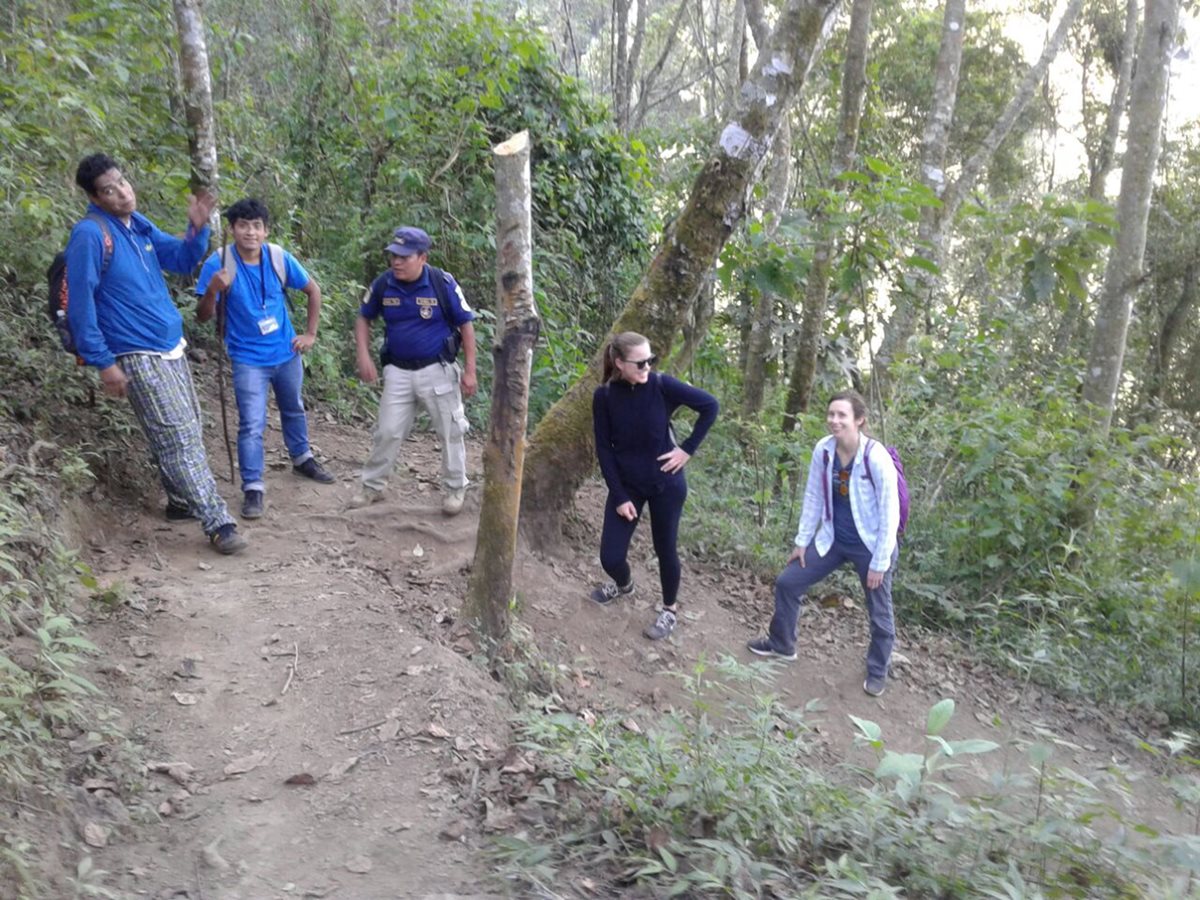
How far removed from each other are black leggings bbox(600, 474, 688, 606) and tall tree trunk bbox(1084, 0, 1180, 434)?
4357 mm

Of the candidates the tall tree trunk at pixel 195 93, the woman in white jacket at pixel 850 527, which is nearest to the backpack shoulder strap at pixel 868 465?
the woman in white jacket at pixel 850 527

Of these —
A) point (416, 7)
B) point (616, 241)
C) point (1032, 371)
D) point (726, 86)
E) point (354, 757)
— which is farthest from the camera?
point (726, 86)

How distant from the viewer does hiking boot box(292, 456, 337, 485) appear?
6.47 metres

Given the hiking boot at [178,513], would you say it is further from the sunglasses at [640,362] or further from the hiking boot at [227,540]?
the sunglasses at [640,362]

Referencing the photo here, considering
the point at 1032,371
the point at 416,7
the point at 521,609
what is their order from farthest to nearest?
the point at 1032,371
the point at 416,7
the point at 521,609

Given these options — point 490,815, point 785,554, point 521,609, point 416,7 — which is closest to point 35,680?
point 490,815

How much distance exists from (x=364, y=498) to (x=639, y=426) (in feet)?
6.59

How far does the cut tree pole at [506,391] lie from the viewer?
4191 millimetres

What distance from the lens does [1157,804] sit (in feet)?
18.4

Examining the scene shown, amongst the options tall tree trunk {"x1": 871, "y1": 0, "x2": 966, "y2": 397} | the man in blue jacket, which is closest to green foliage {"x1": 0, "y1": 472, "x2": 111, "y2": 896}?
the man in blue jacket

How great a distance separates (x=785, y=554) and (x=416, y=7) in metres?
6.29

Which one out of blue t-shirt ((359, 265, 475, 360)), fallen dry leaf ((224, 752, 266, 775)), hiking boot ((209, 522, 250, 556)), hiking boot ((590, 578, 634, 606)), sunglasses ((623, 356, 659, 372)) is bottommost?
hiking boot ((590, 578, 634, 606))

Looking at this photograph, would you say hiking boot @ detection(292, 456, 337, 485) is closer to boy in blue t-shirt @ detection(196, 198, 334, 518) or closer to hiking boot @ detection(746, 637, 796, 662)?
boy in blue t-shirt @ detection(196, 198, 334, 518)

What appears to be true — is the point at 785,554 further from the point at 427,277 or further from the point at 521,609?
the point at 427,277
